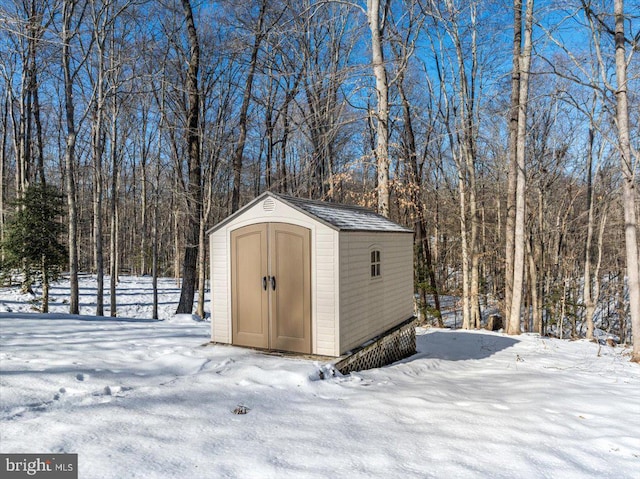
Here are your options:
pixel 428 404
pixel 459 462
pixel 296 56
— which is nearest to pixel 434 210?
pixel 296 56

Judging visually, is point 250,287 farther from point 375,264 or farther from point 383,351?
point 383,351

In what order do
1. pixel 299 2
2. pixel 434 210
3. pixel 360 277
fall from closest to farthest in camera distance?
1. pixel 360 277
2. pixel 299 2
3. pixel 434 210

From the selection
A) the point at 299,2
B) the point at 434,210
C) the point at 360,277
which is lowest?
the point at 360,277

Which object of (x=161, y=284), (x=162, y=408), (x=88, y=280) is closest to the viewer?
(x=162, y=408)

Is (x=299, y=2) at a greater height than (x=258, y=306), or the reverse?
(x=299, y=2)

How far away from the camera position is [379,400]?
3.70 metres

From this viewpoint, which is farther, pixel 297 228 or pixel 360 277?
pixel 360 277

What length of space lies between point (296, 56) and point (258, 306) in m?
11.7

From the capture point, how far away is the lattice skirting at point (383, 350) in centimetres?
503

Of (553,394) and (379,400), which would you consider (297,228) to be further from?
(553,394)

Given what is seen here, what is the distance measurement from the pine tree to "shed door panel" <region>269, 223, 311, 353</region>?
33.2 ft

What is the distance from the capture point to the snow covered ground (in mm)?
2389

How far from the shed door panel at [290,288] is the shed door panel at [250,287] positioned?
0.41 ft

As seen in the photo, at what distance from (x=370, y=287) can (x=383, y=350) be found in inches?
48.9
